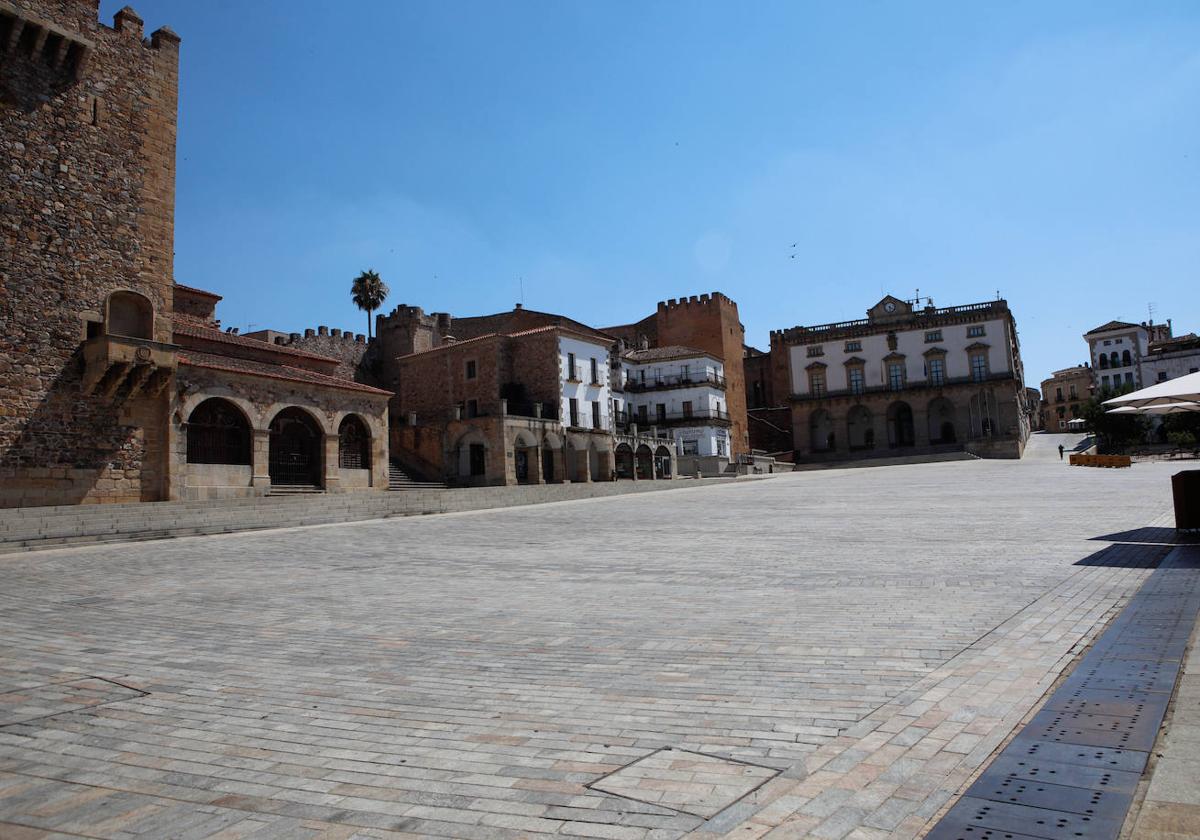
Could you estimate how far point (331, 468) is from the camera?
28.0 m

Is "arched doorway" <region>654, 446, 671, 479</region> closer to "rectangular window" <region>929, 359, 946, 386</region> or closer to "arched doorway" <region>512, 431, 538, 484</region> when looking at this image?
"arched doorway" <region>512, 431, 538, 484</region>

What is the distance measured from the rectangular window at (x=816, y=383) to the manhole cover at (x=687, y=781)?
214 ft

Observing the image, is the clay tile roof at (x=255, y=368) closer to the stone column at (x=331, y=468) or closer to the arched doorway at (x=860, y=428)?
the stone column at (x=331, y=468)

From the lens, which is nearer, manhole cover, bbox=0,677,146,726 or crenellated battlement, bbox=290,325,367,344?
manhole cover, bbox=0,677,146,726

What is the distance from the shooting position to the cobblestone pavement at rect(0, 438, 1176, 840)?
3.05 meters

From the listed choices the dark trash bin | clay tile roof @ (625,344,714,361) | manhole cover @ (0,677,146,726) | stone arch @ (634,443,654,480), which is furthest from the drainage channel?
clay tile roof @ (625,344,714,361)

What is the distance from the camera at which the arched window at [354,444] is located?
2948 cm

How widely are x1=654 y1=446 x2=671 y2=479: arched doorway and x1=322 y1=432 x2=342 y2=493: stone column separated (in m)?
25.1

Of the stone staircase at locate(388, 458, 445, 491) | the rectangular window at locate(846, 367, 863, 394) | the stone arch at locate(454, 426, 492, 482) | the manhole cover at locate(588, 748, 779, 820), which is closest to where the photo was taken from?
the manhole cover at locate(588, 748, 779, 820)

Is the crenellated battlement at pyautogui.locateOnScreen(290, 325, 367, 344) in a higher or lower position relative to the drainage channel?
higher

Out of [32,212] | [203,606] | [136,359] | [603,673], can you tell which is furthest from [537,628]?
[32,212]

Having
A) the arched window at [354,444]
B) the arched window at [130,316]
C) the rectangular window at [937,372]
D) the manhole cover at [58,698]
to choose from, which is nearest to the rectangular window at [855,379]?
the rectangular window at [937,372]

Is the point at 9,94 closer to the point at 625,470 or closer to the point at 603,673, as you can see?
the point at 603,673

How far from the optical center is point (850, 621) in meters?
→ 6.16
